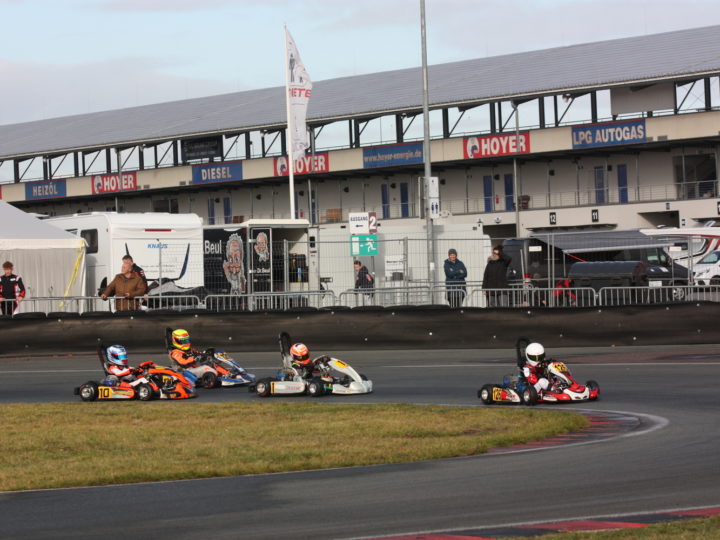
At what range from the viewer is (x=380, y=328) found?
23.2 meters

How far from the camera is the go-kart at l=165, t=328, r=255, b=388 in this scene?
17.6 m

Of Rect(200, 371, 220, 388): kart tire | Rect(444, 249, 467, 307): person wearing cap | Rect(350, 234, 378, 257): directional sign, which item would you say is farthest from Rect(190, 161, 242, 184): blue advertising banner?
Rect(200, 371, 220, 388): kart tire

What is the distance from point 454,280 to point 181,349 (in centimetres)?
934

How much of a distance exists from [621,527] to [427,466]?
2.84m

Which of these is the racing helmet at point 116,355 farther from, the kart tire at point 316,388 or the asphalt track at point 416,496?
the asphalt track at point 416,496

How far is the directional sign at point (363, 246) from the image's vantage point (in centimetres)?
2672

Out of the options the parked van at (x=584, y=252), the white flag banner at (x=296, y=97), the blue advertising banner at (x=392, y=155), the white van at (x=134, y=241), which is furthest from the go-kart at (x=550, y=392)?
the blue advertising banner at (x=392, y=155)

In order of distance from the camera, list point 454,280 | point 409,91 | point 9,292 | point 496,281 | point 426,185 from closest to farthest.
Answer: point 496,281, point 9,292, point 454,280, point 426,185, point 409,91

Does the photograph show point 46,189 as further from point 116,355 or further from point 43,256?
point 116,355

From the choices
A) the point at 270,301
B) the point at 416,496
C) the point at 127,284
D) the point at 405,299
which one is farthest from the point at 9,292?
the point at 416,496

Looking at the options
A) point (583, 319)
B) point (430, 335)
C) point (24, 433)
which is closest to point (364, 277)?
point (430, 335)

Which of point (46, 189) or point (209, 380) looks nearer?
point (209, 380)

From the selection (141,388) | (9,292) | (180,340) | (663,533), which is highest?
(9,292)

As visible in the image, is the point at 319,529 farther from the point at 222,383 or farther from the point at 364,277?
the point at 364,277
